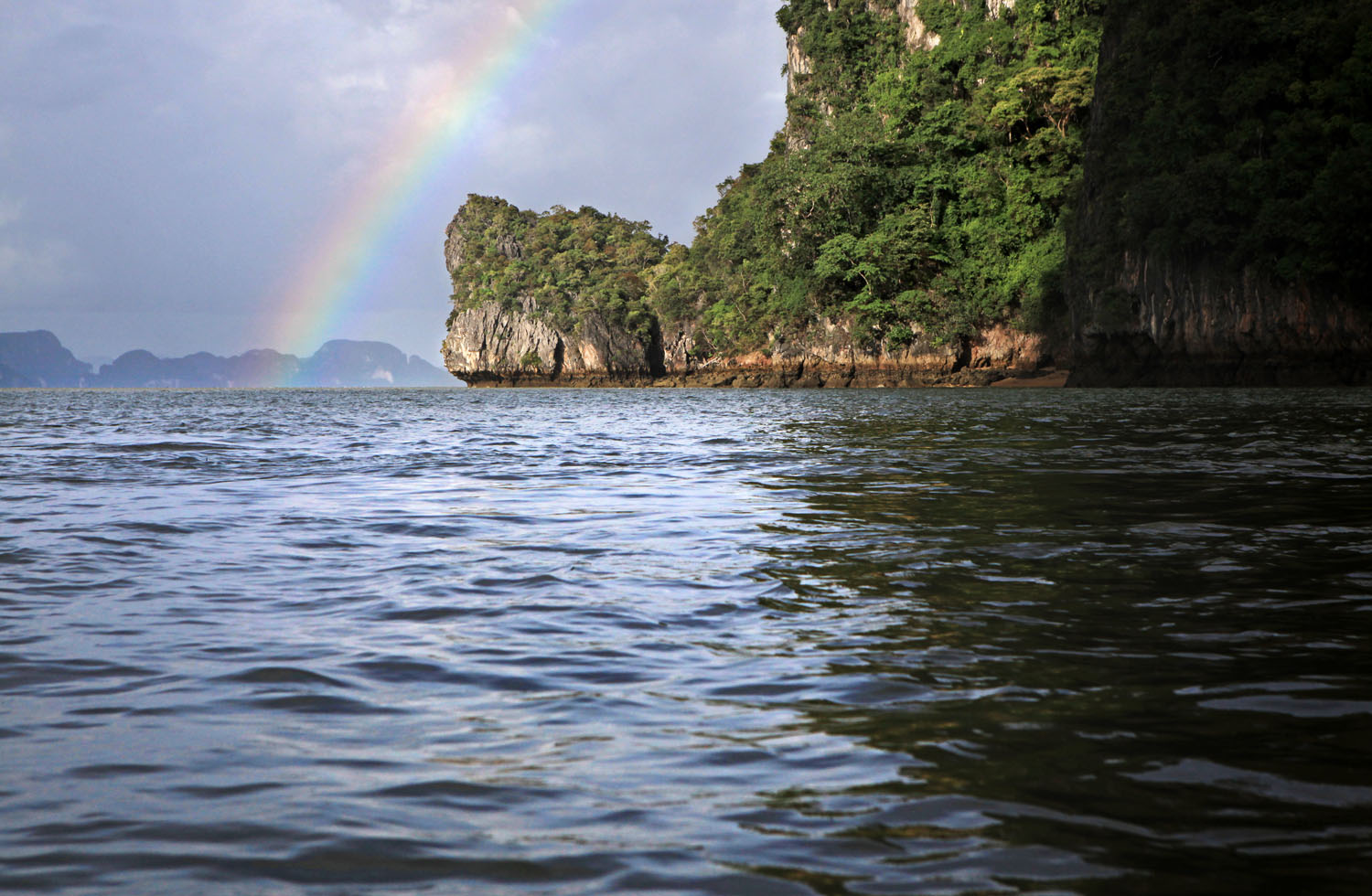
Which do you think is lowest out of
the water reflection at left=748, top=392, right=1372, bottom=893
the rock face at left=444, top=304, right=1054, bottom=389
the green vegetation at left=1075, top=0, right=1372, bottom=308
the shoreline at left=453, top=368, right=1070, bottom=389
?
the water reflection at left=748, top=392, right=1372, bottom=893

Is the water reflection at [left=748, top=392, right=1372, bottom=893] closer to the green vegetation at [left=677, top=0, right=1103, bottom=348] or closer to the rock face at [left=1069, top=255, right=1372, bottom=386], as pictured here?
the rock face at [left=1069, top=255, right=1372, bottom=386]

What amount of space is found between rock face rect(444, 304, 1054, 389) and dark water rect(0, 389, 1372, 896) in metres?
52.1

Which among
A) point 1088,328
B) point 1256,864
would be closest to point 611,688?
point 1256,864

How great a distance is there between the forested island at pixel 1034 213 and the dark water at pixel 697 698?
34.0 metres

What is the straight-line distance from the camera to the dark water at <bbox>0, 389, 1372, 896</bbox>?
2623mm

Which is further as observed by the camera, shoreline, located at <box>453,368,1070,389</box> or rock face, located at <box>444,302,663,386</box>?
rock face, located at <box>444,302,663,386</box>

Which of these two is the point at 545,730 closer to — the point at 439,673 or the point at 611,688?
the point at 611,688

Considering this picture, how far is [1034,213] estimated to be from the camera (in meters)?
56.7

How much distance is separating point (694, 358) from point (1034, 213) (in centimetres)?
4346

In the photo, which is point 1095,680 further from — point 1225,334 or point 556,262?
point 556,262

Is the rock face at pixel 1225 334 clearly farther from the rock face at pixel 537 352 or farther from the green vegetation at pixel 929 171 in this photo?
the rock face at pixel 537 352

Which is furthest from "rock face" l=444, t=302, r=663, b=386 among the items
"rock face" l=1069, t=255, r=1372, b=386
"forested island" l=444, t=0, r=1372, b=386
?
"rock face" l=1069, t=255, r=1372, b=386

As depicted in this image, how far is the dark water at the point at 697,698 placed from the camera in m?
2.62

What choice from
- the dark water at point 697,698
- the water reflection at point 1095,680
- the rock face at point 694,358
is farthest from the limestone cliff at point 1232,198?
the dark water at point 697,698
